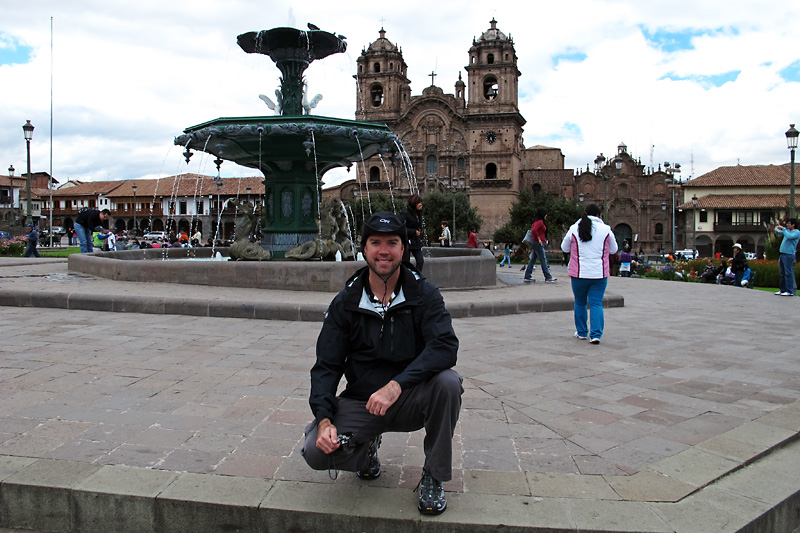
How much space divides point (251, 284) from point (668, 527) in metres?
8.20

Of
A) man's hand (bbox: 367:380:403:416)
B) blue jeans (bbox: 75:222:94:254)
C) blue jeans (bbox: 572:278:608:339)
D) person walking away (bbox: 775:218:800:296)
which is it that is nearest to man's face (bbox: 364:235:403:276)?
man's hand (bbox: 367:380:403:416)

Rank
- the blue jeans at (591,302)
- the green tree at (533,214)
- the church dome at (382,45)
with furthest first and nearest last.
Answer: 1. the church dome at (382,45)
2. the green tree at (533,214)
3. the blue jeans at (591,302)

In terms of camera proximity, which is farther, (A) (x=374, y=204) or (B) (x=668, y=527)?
(A) (x=374, y=204)

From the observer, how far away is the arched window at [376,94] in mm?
73375

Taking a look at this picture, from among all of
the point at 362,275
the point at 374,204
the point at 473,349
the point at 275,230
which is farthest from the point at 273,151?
the point at 374,204

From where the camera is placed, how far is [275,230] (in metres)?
13.3

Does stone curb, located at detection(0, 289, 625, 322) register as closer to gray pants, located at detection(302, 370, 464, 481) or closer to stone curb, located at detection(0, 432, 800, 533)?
stone curb, located at detection(0, 432, 800, 533)

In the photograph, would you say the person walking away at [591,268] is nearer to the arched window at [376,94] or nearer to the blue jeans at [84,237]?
the blue jeans at [84,237]

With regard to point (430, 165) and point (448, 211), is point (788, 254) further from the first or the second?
point (430, 165)

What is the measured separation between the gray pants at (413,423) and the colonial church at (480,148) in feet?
217

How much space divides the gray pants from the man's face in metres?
0.50

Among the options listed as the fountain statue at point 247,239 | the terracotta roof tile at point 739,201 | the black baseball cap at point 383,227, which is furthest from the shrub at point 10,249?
the terracotta roof tile at point 739,201

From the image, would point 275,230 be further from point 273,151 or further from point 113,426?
point 113,426

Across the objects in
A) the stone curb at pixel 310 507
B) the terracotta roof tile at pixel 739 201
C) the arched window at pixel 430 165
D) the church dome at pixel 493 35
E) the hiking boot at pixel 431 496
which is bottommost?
the stone curb at pixel 310 507
